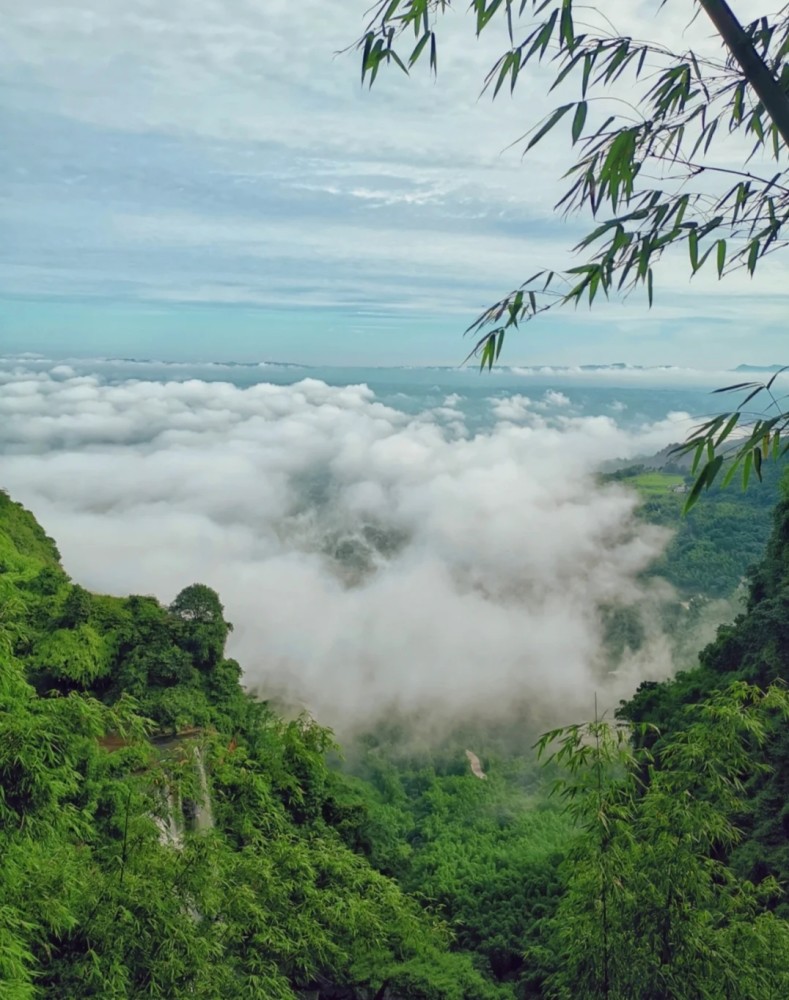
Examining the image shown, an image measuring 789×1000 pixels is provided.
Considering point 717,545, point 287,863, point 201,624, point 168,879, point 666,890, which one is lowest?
point 717,545

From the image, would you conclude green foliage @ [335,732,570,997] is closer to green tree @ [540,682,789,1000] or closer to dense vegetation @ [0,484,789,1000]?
dense vegetation @ [0,484,789,1000]

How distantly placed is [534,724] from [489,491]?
6398 cm

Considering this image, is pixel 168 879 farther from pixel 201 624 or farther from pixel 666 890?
pixel 201 624

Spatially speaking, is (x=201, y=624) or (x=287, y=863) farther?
(x=201, y=624)

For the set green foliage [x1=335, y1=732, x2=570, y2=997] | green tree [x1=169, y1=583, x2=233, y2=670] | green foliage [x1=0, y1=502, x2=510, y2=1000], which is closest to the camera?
green foliage [x1=0, y1=502, x2=510, y2=1000]

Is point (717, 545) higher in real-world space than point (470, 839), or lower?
higher

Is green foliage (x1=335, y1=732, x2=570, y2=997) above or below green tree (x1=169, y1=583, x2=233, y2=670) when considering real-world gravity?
below

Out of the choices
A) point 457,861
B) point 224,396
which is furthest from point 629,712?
point 224,396

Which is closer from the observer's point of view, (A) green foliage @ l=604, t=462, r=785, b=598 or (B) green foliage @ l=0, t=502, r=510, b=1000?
(B) green foliage @ l=0, t=502, r=510, b=1000

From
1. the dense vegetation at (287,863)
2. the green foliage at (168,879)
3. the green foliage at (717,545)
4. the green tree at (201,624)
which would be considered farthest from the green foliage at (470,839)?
the green foliage at (717,545)

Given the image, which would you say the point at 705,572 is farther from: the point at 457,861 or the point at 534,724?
the point at 457,861

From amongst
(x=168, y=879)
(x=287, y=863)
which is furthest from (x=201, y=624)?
(x=168, y=879)

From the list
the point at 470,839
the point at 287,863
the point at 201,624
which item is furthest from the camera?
the point at 470,839

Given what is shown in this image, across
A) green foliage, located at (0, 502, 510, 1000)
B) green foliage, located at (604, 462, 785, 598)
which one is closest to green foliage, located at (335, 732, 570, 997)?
green foliage, located at (0, 502, 510, 1000)
